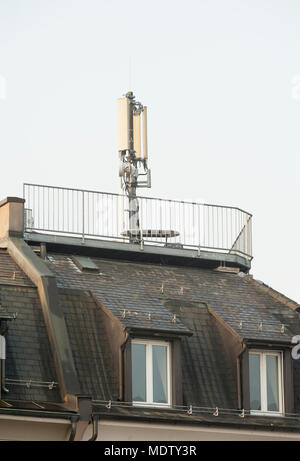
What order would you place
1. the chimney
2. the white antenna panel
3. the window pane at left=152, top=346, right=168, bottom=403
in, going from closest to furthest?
the window pane at left=152, top=346, right=168, bottom=403
the chimney
the white antenna panel

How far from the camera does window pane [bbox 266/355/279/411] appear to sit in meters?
59.5

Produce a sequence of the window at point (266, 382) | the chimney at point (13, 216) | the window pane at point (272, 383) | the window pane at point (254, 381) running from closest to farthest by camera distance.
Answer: the window pane at point (254, 381) < the window at point (266, 382) < the window pane at point (272, 383) < the chimney at point (13, 216)

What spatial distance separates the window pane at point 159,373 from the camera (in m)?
57.7

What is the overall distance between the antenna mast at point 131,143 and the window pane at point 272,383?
36.9ft

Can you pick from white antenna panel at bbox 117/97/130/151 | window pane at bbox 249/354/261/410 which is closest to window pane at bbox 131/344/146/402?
window pane at bbox 249/354/261/410

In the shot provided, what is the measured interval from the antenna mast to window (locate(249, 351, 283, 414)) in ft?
36.9

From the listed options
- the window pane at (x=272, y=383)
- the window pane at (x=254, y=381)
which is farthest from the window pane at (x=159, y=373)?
the window pane at (x=272, y=383)

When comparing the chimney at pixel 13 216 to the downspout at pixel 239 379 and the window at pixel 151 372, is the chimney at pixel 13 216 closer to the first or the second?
the window at pixel 151 372

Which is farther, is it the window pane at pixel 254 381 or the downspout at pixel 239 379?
the window pane at pixel 254 381

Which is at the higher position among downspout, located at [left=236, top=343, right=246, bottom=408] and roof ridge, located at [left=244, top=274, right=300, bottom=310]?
roof ridge, located at [left=244, top=274, right=300, bottom=310]

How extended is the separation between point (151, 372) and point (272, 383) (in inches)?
170

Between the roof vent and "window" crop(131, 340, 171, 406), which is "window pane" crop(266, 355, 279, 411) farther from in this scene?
the roof vent
